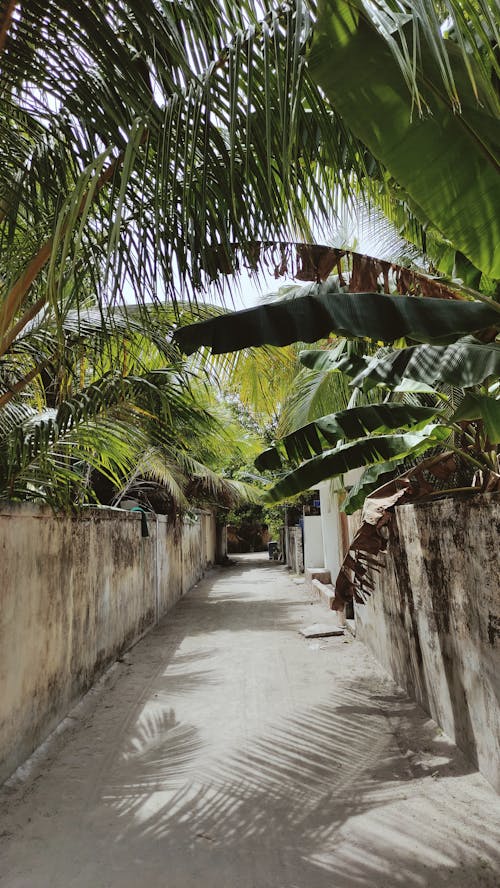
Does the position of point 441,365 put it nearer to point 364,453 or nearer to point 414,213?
point 414,213

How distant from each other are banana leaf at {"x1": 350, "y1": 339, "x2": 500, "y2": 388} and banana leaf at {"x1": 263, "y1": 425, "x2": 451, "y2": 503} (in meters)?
1.05

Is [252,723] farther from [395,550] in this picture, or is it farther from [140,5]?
[140,5]

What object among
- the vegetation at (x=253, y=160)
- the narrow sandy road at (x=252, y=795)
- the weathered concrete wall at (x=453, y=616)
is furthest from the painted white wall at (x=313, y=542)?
the vegetation at (x=253, y=160)

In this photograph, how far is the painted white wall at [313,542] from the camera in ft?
55.6

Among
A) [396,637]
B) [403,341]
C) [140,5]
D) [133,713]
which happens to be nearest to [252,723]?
[133,713]

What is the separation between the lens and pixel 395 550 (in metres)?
5.84

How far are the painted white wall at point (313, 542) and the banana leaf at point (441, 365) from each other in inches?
529

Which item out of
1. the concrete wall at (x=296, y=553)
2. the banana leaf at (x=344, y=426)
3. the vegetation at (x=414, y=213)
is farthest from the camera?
the concrete wall at (x=296, y=553)

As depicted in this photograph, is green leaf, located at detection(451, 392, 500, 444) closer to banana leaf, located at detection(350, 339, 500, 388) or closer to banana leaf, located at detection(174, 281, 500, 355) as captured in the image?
banana leaf, located at detection(350, 339, 500, 388)

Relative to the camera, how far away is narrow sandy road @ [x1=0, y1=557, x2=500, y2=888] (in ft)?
9.60

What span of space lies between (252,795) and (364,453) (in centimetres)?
255

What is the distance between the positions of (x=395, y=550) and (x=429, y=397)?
1.78 meters

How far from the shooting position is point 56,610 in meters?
5.14

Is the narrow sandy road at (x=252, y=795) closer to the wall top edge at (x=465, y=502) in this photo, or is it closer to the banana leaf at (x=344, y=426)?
the wall top edge at (x=465, y=502)
